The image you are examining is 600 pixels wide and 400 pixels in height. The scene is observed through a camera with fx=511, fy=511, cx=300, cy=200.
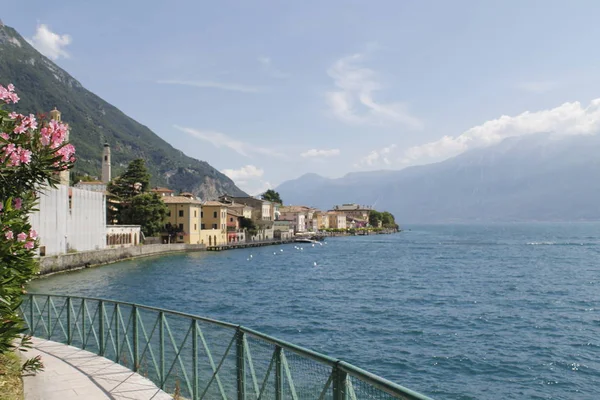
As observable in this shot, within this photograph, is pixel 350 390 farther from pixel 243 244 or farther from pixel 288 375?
pixel 243 244

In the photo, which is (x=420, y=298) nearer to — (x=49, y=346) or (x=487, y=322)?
(x=487, y=322)

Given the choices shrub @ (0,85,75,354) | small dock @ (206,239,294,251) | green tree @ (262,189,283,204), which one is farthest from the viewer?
green tree @ (262,189,283,204)

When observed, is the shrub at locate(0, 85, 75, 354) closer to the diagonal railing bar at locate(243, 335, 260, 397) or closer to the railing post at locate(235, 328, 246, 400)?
the railing post at locate(235, 328, 246, 400)

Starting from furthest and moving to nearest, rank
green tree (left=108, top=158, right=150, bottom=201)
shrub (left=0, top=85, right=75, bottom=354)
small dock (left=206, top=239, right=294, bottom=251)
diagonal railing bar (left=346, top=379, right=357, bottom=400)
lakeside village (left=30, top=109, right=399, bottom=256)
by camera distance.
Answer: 1. small dock (left=206, top=239, right=294, bottom=251)
2. green tree (left=108, top=158, right=150, bottom=201)
3. lakeside village (left=30, top=109, right=399, bottom=256)
4. shrub (left=0, top=85, right=75, bottom=354)
5. diagonal railing bar (left=346, top=379, right=357, bottom=400)

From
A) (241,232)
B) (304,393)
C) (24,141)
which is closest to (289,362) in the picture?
(304,393)

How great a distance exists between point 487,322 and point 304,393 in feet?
75.7

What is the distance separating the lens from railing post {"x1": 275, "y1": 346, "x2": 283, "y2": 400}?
6125 mm

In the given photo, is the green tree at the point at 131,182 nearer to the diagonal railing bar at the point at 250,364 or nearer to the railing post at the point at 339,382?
the diagonal railing bar at the point at 250,364

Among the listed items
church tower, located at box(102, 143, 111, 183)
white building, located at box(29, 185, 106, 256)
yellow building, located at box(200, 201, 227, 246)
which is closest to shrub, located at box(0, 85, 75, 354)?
white building, located at box(29, 185, 106, 256)

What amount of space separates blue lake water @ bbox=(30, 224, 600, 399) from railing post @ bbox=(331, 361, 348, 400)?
12.9m

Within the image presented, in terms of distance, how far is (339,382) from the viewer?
4910 mm

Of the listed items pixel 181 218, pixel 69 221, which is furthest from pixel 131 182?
pixel 69 221

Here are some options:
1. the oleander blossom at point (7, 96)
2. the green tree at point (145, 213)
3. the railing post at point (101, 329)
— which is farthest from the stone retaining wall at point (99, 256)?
the oleander blossom at point (7, 96)

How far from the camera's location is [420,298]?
34906mm
